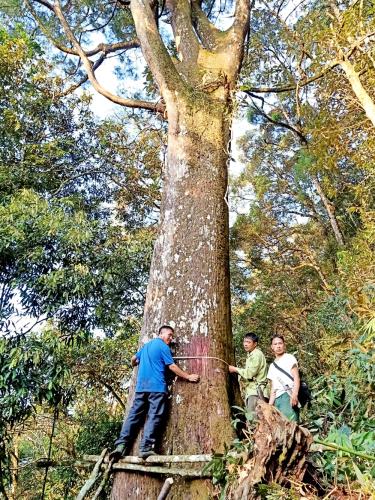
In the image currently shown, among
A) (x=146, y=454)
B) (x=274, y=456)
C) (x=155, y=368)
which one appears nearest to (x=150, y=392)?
(x=155, y=368)

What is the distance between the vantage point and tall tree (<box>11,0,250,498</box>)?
9.89 ft

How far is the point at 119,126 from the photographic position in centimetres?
821

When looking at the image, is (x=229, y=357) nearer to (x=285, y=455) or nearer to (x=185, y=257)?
(x=185, y=257)

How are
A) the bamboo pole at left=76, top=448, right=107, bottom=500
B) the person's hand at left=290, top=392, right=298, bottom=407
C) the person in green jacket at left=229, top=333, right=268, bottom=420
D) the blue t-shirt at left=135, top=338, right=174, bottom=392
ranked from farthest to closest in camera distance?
1. the person in green jacket at left=229, top=333, right=268, bottom=420
2. the person's hand at left=290, top=392, right=298, bottom=407
3. the blue t-shirt at left=135, top=338, right=174, bottom=392
4. the bamboo pole at left=76, top=448, right=107, bottom=500

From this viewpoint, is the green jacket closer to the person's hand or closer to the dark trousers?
the person's hand

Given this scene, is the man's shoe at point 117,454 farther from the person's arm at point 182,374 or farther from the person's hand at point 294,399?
the person's hand at point 294,399

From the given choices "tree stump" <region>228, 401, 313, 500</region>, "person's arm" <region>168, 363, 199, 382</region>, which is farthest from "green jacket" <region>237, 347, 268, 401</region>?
"tree stump" <region>228, 401, 313, 500</region>

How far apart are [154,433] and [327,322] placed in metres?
5.62

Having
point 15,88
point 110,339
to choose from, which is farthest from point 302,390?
point 15,88

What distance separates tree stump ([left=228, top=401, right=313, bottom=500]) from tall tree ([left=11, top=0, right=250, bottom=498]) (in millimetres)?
862

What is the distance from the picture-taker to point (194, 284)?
3.53m

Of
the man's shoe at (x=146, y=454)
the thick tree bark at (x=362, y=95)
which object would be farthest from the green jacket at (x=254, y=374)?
the thick tree bark at (x=362, y=95)

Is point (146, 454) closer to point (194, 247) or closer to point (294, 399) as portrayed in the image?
point (294, 399)

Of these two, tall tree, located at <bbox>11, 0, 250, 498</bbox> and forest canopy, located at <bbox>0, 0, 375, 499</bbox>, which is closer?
tall tree, located at <bbox>11, 0, 250, 498</bbox>
